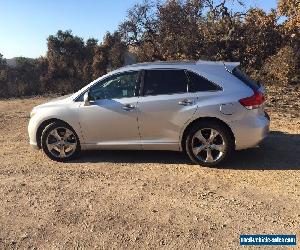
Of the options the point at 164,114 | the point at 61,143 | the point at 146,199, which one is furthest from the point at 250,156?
the point at 61,143

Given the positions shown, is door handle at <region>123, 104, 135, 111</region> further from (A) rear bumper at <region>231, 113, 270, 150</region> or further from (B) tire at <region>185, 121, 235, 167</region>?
(A) rear bumper at <region>231, 113, 270, 150</region>

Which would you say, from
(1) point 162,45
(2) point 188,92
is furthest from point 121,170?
(1) point 162,45

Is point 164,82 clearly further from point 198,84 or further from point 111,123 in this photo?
point 111,123

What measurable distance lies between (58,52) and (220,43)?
8.39 m

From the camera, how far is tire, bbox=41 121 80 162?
27.0 ft

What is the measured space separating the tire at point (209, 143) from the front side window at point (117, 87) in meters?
1.24

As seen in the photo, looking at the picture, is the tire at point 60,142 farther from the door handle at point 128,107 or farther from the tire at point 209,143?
the tire at point 209,143

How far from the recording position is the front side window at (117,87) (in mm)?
7793

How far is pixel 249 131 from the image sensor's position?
7.16 m

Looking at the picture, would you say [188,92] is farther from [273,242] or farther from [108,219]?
[273,242]

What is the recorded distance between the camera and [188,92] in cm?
746

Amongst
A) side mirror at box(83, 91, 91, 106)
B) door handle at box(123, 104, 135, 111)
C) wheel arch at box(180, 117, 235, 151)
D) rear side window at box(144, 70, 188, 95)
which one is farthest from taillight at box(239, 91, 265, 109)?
side mirror at box(83, 91, 91, 106)

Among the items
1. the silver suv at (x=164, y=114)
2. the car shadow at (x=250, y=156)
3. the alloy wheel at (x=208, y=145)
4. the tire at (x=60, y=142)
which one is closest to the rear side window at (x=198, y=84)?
the silver suv at (x=164, y=114)

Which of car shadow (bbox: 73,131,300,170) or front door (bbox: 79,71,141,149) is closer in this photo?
car shadow (bbox: 73,131,300,170)
